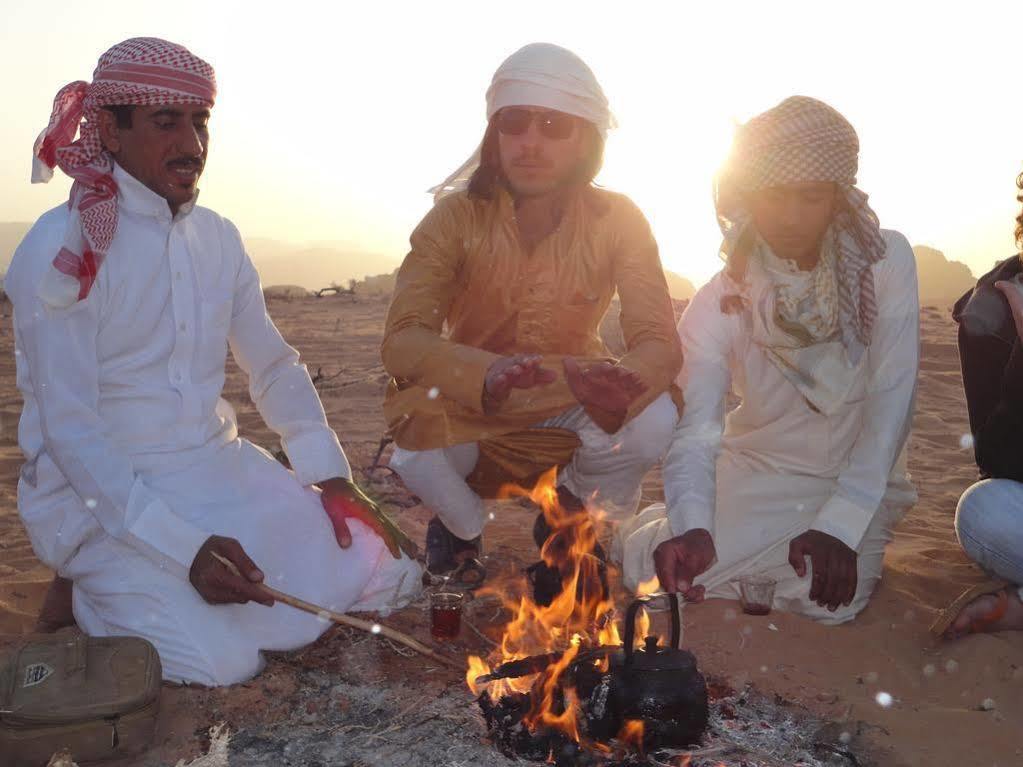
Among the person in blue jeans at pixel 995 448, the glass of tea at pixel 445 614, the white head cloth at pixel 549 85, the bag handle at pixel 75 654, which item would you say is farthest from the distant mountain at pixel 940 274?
the bag handle at pixel 75 654

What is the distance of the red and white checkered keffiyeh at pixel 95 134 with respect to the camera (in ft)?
11.4

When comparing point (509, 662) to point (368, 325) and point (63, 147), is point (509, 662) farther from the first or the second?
point (368, 325)

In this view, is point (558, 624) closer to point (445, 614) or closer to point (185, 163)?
point (445, 614)

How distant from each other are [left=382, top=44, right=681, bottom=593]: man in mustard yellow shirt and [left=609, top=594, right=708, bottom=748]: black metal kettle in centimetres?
137

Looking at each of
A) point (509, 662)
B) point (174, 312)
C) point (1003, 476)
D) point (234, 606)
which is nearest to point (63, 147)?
point (174, 312)

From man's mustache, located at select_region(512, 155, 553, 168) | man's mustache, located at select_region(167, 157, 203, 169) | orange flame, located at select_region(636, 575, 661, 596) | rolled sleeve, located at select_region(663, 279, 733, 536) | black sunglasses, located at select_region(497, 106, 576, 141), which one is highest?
black sunglasses, located at select_region(497, 106, 576, 141)

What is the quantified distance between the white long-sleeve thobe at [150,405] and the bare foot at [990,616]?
230 cm

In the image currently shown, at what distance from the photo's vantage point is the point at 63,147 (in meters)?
3.58

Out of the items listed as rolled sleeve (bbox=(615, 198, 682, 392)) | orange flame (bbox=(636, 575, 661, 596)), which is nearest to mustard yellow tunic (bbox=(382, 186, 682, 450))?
rolled sleeve (bbox=(615, 198, 682, 392))

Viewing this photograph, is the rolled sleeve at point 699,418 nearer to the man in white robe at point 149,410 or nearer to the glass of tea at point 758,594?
the glass of tea at point 758,594

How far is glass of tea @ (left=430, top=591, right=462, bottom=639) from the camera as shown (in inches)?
153

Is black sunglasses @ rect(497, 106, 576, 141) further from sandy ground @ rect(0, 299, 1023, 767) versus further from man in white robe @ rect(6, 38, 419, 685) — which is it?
sandy ground @ rect(0, 299, 1023, 767)

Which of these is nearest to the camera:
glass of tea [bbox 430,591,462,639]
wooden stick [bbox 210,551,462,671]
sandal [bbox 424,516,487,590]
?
wooden stick [bbox 210,551,462,671]

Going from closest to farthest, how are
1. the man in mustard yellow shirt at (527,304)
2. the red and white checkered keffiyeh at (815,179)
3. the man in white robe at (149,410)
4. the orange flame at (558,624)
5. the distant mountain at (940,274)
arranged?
1. the orange flame at (558,624)
2. the man in white robe at (149,410)
3. the red and white checkered keffiyeh at (815,179)
4. the man in mustard yellow shirt at (527,304)
5. the distant mountain at (940,274)
